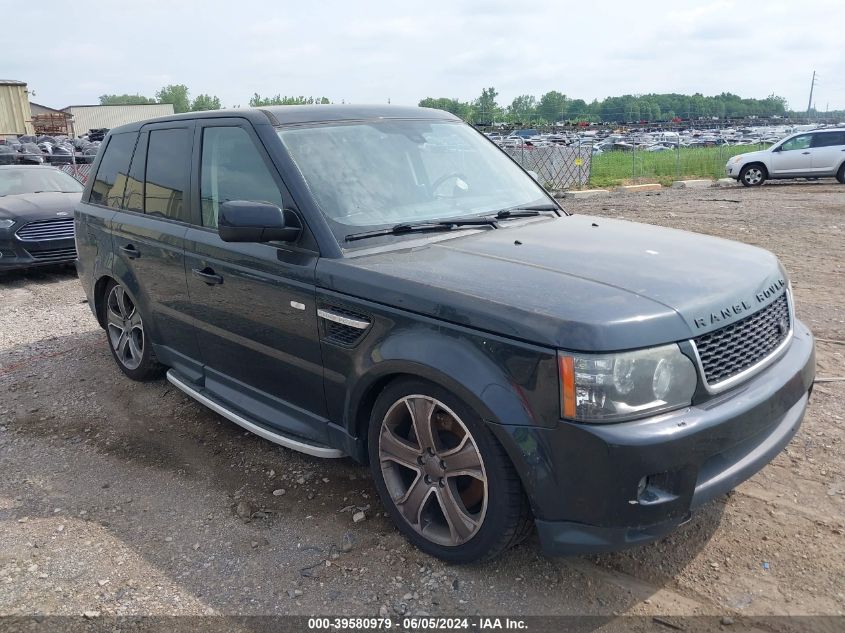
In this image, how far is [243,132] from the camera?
3812 millimetres

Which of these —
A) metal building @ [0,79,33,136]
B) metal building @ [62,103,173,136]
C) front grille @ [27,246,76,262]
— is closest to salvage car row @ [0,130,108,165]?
front grille @ [27,246,76,262]

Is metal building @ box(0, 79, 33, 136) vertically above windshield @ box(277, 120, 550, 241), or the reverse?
metal building @ box(0, 79, 33, 136)

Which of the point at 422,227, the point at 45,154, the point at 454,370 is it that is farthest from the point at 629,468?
the point at 45,154

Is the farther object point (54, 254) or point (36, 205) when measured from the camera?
point (36, 205)

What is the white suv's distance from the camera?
64.7 ft

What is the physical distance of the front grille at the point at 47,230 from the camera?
9422 mm

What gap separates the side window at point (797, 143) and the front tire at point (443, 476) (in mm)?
20750

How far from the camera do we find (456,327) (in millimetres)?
2703

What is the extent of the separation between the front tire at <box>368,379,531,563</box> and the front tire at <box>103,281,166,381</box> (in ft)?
8.41

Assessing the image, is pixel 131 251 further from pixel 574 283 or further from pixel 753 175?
pixel 753 175

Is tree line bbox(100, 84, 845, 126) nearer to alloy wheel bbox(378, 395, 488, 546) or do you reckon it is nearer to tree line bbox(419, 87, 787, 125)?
tree line bbox(419, 87, 787, 125)

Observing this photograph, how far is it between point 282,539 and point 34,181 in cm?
954

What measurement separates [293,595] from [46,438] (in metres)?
2.56

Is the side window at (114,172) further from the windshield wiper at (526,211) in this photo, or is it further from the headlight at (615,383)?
the headlight at (615,383)
